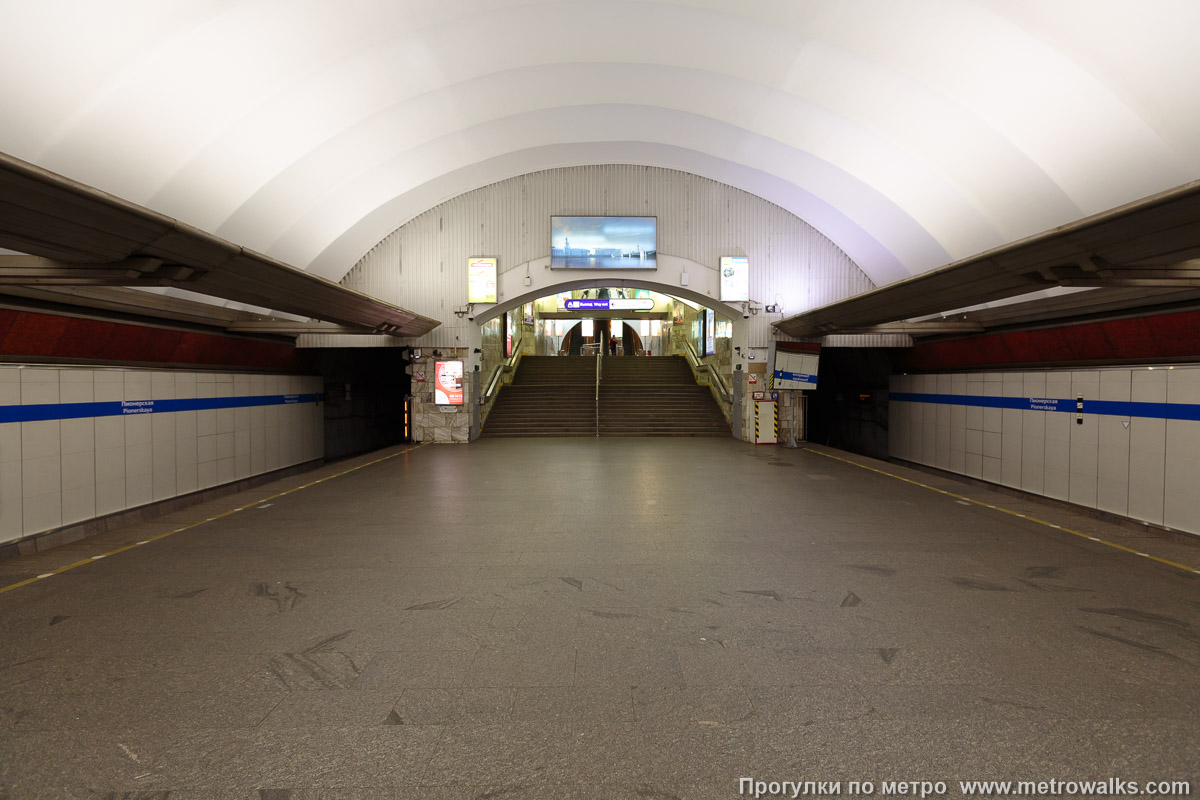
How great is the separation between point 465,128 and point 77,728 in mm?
13641

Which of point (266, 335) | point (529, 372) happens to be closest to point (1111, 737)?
point (266, 335)

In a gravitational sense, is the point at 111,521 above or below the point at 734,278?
below

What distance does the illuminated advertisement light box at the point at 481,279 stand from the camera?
1703 centimetres

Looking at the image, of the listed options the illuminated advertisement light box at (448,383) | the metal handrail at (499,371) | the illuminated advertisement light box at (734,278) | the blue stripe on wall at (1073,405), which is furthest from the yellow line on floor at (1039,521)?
the metal handrail at (499,371)

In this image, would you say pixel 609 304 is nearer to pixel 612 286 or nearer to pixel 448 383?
pixel 612 286

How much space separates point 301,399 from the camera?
14.8m

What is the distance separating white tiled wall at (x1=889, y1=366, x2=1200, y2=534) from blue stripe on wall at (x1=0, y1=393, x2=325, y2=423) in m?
14.6

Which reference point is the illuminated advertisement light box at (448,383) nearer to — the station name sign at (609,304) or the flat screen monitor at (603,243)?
the flat screen monitor at (603,243)

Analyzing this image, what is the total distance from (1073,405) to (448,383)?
568 inches

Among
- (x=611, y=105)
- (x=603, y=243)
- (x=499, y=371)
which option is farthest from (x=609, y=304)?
(x=611, y=105)

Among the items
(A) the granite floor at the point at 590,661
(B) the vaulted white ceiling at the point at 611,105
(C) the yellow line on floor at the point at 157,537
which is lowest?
(C) the yellow line on floor at the point at 157,537

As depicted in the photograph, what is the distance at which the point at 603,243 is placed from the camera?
17.0 meters

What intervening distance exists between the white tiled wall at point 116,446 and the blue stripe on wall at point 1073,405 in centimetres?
1454

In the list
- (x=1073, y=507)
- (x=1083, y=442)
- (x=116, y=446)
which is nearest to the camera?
(x=116, y=446)
